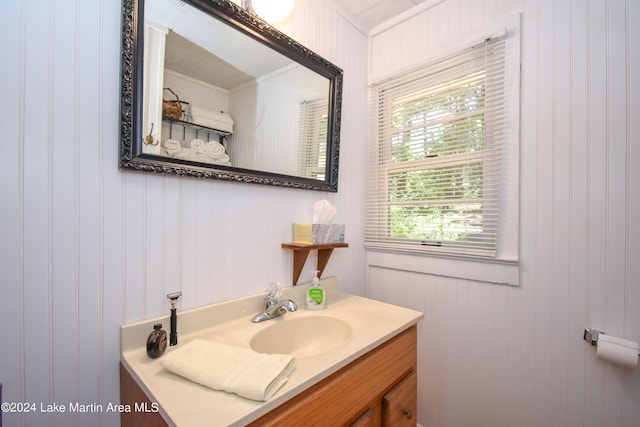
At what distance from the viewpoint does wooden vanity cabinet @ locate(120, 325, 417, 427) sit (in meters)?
0.67

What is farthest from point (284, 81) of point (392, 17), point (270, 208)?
point (392, 17)

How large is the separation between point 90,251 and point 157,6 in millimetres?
798

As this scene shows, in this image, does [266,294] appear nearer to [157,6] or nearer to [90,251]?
[90,251]

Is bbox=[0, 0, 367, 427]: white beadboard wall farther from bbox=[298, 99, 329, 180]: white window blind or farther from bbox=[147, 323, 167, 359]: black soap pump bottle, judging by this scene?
bbox=[298, 99, 329, 180]: white window blind

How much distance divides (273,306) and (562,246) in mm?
1235

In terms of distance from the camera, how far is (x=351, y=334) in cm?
102

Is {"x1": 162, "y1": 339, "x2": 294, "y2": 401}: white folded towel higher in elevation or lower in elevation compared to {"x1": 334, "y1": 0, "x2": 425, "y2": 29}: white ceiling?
lower

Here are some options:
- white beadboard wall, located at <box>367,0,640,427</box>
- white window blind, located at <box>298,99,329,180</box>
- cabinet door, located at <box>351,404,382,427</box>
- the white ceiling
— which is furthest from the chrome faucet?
→ the white ceiling

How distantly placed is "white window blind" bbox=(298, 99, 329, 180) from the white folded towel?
85 centimetres

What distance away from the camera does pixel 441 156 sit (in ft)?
4.76

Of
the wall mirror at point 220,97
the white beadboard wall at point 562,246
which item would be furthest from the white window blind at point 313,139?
the white beadboard wall at point 562,246

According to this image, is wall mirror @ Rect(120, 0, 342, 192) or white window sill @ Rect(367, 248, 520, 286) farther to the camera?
white window sill @ Rect(367, 248, 520, 286)

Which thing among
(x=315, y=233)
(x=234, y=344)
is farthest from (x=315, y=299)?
(x=234, y=344)

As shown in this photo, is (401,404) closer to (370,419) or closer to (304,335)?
(370,419)
